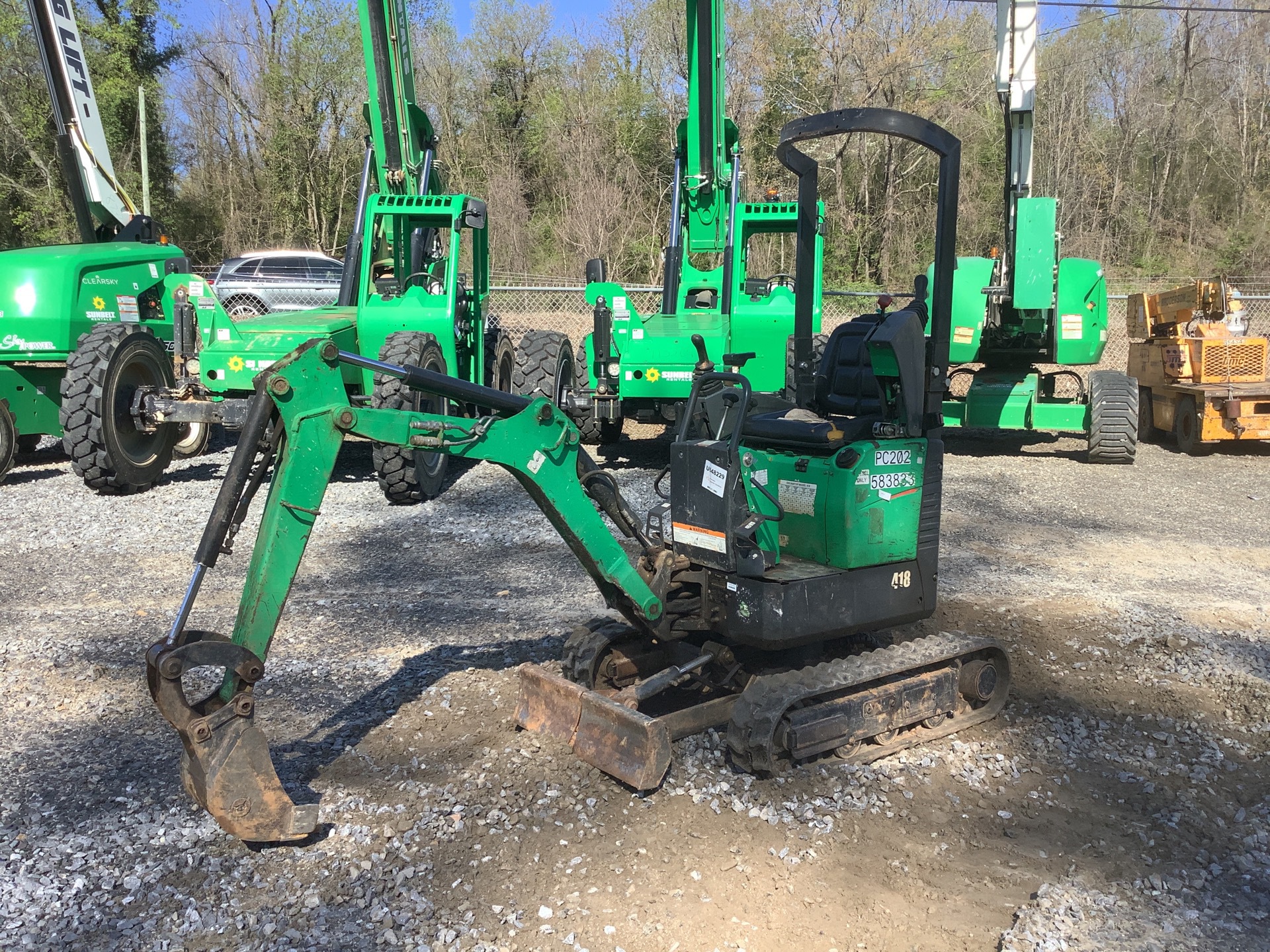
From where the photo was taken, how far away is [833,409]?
5113mm

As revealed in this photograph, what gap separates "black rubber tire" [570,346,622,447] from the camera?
10876mm

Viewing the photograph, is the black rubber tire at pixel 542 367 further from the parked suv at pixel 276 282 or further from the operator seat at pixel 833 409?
the parked suv at pixel 276 282

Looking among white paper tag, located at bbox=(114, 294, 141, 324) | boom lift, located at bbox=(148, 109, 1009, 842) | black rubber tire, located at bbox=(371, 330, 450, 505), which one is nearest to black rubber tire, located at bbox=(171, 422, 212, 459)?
white paper tag, located at bbox=(114, 294, 141, 324)

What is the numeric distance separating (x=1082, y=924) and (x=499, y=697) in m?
2.71

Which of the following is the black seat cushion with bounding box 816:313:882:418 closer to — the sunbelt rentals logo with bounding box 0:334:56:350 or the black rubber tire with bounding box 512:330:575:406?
the black rubber tire with bounding box 512:330:575:406

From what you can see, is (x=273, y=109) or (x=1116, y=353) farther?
(x=273, y=109)

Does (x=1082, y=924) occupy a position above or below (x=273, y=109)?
below

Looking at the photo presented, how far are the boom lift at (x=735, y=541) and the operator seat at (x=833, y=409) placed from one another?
13 millimetres

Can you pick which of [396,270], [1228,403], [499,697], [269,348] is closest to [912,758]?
[499,697]

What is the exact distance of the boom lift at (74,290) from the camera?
9.60 m

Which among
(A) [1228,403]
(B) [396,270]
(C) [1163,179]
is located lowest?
Result: (A) [1228,403]

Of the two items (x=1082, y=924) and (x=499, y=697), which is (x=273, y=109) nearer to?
(x=499, y=697)

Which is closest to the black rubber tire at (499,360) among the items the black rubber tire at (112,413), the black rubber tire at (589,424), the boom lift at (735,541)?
the black rubber tire at (589,424)

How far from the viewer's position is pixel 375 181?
12.3 m
